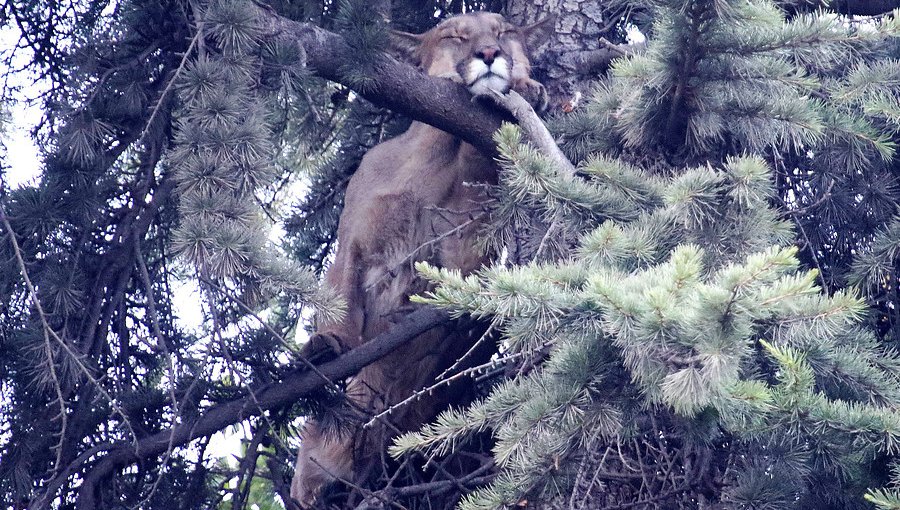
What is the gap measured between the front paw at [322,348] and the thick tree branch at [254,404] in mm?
196

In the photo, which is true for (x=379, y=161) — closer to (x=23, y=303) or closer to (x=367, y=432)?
(x=367, y=432)

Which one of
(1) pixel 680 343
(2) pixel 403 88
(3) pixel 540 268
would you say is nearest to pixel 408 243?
(2) pixel 403 88

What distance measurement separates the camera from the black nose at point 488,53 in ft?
16.1

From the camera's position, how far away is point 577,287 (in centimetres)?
272

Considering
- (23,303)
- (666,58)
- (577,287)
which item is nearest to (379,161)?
(23,303)

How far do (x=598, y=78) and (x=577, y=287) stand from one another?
106 inches

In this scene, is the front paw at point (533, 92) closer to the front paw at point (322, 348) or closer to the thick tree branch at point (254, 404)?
the thick tree branch at point (254, 404)

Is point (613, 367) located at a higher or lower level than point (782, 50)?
lower

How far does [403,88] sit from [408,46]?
47.4 inches

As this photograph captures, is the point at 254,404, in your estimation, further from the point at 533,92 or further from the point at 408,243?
the point at 533,92

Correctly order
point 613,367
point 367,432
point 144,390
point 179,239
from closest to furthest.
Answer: point 613,367 < point 179,239 < point 144,390 < point 367,432

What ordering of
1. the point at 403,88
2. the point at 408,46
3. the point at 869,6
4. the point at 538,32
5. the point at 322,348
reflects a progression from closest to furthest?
the point at 403,88 < the point at 322,348 < the point at 869,6 < the point at 538,32 < the point at 408,46

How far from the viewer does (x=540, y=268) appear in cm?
280

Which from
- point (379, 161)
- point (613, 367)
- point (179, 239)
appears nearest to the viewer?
point (613, 367)
